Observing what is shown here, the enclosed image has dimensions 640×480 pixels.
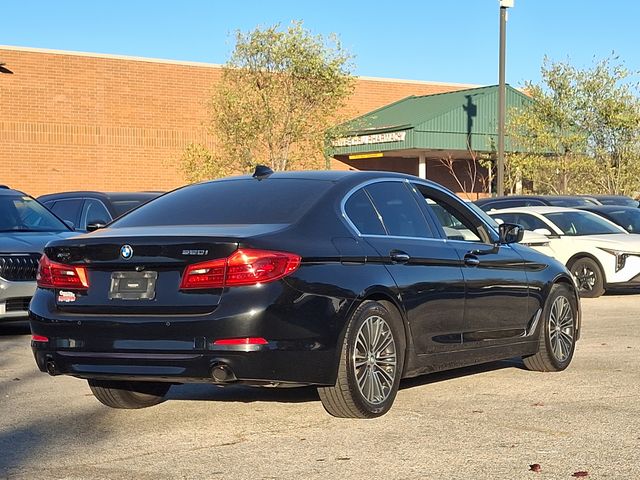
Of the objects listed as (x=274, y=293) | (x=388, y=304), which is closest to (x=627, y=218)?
(x=388, y=304)

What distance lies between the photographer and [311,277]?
664cm

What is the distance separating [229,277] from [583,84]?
104 feet

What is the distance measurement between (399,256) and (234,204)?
111 centimetres

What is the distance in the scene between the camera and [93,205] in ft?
58.4

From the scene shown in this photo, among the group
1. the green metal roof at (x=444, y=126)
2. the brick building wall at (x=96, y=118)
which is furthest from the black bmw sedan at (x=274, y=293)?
the brick building wall at (x=96, y=118)

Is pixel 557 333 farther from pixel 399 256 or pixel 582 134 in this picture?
pixel 582 134

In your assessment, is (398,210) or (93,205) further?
(93,205)

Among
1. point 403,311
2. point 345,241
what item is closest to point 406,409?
point 403,311

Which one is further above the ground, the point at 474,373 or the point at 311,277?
the point at 311,277

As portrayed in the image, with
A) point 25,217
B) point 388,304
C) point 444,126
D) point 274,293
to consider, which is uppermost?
point 444,126

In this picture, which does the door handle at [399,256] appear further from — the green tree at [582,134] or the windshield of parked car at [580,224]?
the green tree at [582,134]

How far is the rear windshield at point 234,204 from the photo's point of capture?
23.5ft

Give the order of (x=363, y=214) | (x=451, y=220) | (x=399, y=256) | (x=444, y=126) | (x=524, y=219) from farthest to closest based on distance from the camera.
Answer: (x=444, y=126) → (x=524, y=219) → (x=451, y=220) → (x=363, y=214) → (x=399, y=256)

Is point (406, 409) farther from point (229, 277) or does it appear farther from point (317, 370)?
point (229, 277)
